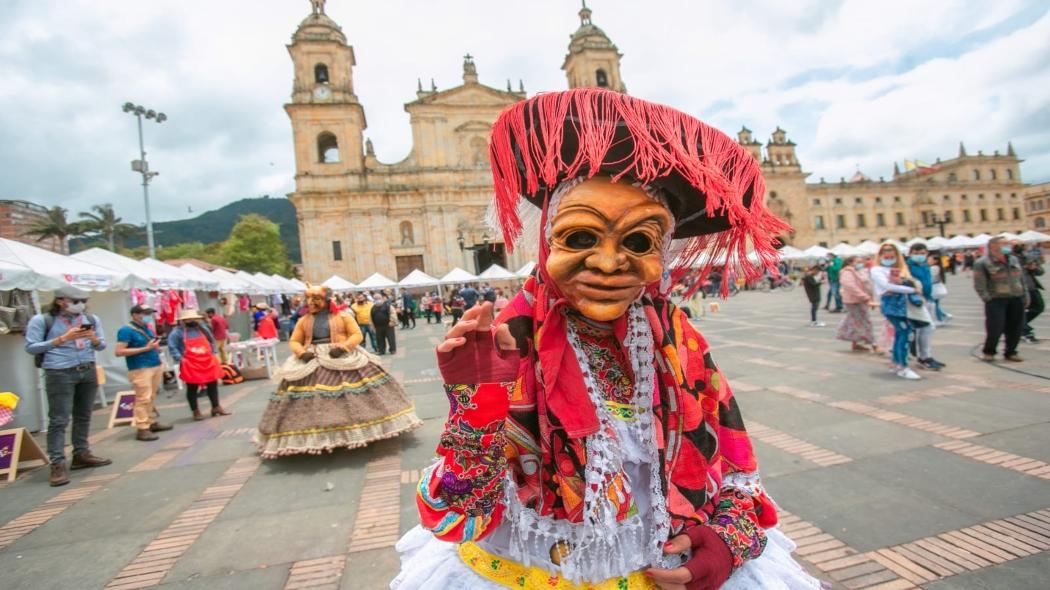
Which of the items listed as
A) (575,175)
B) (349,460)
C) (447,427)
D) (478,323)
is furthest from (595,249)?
(349,460)

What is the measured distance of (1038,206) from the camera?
62.0m

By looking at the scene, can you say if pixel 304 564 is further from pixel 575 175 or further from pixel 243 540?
pixel 575 175

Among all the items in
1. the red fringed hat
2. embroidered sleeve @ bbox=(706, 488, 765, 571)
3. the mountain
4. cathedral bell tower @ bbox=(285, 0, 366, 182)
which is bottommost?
embroidered sleeve @ bbox=(706, 488, 765, 571)

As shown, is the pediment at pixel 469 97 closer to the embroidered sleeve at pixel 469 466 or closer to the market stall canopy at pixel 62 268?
the market stall canopy at pixel 62 268

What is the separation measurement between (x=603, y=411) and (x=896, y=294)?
246 inches

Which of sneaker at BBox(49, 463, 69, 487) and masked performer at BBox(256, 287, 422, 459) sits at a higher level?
masked performer at BBox(256, 287, 422, 459)

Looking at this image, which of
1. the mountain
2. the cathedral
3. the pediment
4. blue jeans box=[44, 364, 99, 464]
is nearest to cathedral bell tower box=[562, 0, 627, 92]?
the cathedral

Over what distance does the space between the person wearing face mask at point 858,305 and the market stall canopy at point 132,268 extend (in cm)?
1143

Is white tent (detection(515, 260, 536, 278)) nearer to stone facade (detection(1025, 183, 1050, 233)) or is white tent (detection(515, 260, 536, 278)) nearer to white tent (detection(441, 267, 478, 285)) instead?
white tent (detection(441, 267, 478, 285))

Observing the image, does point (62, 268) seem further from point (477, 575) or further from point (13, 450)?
point (477, 575)

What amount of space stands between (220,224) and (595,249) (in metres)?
203

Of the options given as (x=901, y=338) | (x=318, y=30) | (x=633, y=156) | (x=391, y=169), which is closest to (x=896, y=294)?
(x=901, y=338)

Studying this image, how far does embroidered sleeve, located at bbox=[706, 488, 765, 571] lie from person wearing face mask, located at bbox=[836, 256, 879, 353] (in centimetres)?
715

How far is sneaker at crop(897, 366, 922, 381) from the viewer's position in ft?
17.7
